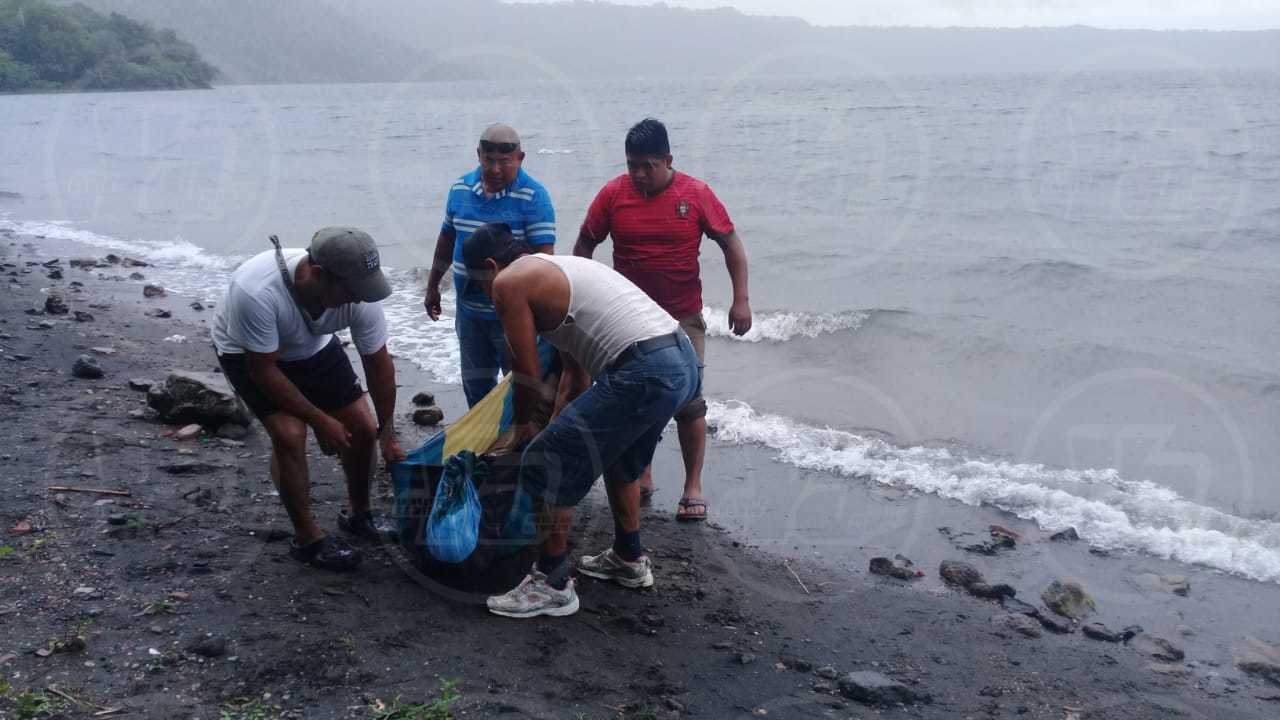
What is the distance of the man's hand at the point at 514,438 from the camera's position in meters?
3.97

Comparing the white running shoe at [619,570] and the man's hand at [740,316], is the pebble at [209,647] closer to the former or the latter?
the white running shoe at [619,570]

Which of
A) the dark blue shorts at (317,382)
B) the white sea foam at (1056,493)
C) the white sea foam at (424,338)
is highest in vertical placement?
the dark blue shorts at (317,382)

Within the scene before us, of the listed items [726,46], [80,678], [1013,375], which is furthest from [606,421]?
[726,46]

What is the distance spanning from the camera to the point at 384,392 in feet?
14.0

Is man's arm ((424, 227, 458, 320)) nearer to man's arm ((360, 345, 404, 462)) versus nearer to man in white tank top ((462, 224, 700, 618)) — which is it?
man's arm ((360, 345, 404, 462))

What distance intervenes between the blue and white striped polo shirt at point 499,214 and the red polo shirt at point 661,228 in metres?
0.36

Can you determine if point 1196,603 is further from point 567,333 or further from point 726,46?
point 726,46

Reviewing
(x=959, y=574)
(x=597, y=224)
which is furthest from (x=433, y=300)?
(x=959, y=574)

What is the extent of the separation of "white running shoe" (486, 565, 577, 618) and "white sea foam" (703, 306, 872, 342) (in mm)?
6223

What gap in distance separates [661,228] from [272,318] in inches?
87.5

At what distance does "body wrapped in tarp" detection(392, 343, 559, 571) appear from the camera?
13.0 ft

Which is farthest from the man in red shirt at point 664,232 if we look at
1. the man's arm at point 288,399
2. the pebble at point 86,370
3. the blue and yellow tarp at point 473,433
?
the pebble at point 86,370

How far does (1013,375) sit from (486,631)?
678 centimetres

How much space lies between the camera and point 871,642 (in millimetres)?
4270
